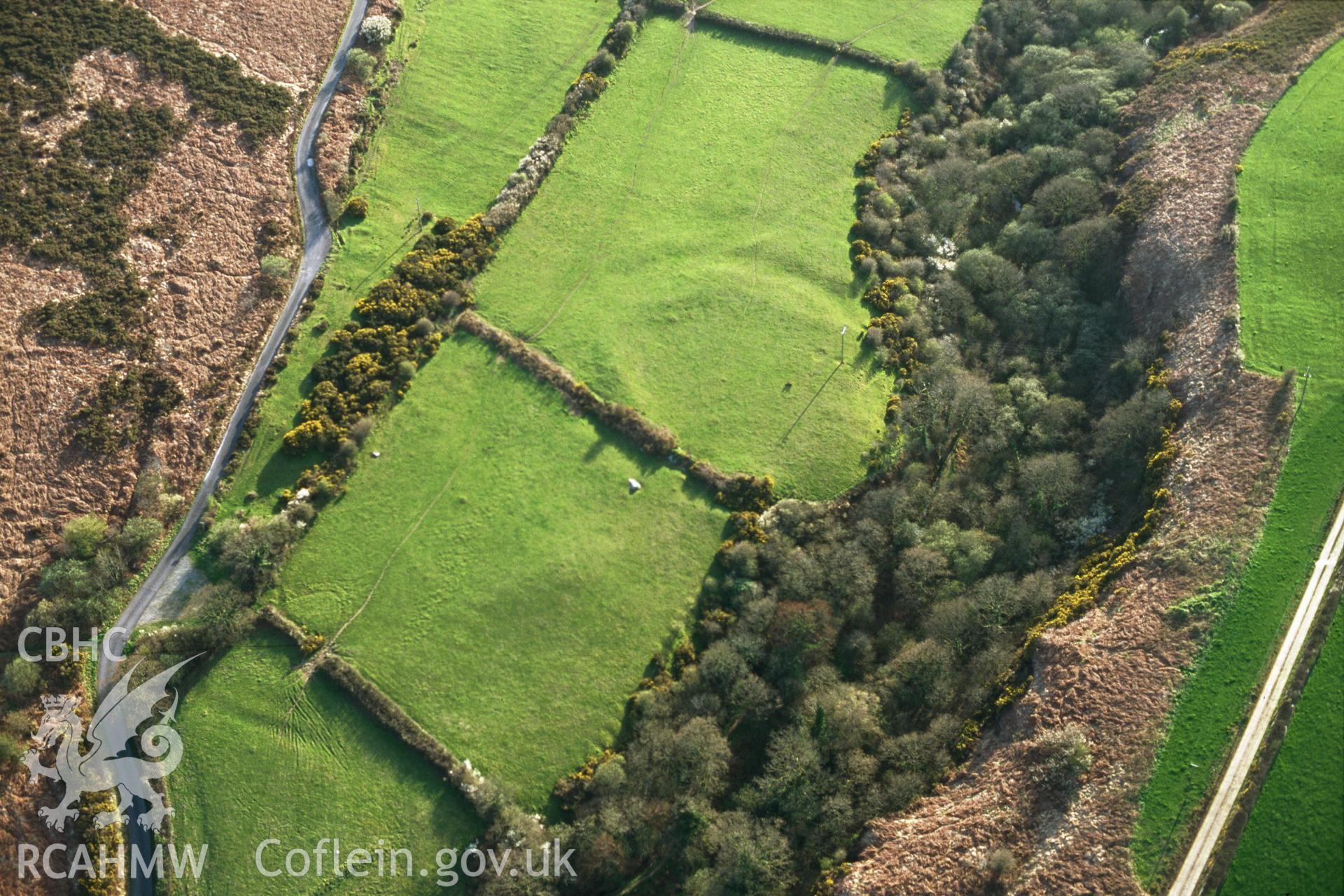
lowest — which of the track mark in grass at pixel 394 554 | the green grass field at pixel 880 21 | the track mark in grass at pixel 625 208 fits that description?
the track mark in grass at pixel 394 554

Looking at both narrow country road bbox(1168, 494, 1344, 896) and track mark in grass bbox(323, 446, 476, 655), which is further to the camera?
track mark in grass bbox(323, 446, 476, 655)

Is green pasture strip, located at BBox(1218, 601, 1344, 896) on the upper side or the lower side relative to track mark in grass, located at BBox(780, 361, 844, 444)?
lower

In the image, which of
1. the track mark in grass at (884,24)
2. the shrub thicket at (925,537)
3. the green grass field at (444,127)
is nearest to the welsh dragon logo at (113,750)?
the green grass field at (444,127)

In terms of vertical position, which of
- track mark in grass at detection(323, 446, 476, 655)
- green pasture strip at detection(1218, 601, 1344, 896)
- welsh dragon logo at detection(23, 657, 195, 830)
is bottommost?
welsh dragon logo at detection(23, 657, 195, 830)

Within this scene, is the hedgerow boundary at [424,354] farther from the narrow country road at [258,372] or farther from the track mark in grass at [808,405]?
the narrow country road at [258,372]

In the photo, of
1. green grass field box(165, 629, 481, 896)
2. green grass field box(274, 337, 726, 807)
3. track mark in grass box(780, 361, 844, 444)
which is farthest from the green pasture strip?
green grass field box(165, 629, 481, 896)

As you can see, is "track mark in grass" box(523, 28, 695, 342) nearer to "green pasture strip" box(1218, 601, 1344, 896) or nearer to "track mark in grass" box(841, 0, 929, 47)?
"track mark in grass" box(841, 0, 929, 47)
